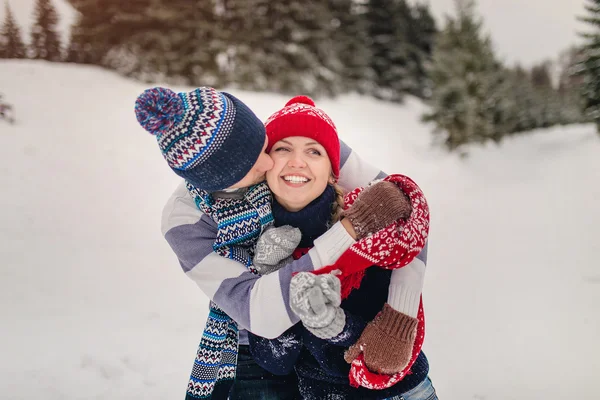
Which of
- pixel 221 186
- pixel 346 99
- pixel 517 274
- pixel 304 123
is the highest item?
pixel 304 123

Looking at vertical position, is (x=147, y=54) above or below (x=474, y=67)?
below

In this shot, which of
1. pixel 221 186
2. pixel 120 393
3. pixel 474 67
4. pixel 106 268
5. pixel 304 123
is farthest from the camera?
pixel 474 67

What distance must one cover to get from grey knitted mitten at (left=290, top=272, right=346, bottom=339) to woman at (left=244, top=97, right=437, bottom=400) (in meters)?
0.28

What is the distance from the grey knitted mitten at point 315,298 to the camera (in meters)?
1.36

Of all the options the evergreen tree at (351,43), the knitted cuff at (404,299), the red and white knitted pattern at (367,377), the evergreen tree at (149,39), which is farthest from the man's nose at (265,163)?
the evergreen tree at (351,43)

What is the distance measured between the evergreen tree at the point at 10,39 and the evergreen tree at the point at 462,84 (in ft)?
40.7

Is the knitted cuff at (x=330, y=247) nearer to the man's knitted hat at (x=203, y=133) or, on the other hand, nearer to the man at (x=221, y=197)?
the man at (x=221, y=197)

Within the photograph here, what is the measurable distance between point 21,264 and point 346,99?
16268mm

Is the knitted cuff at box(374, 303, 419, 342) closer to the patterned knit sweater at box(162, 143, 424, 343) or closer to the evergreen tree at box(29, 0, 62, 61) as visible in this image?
the patterned knit sweater at box(162, 143, 424, 343)

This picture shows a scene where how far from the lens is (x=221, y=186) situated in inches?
69.1

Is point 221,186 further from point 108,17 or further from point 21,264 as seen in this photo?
point 108,17

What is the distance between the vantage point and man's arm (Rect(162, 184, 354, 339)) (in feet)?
4.98

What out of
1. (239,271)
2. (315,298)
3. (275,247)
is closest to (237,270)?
(239,271)

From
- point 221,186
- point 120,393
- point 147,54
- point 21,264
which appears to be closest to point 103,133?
point 21,264
